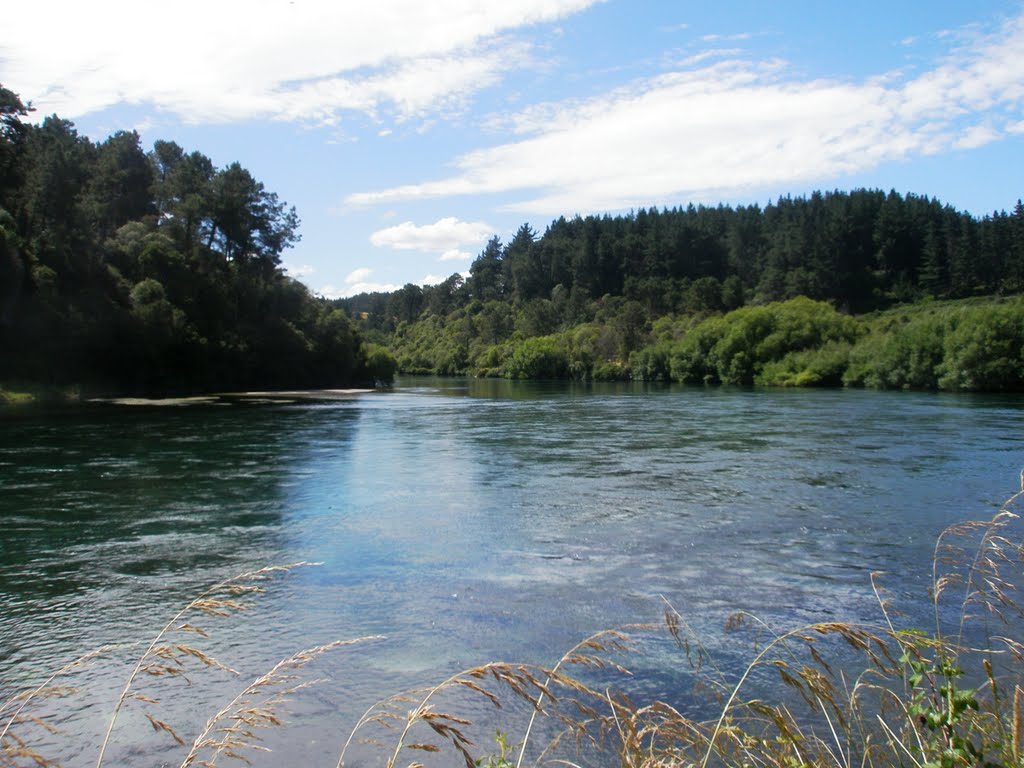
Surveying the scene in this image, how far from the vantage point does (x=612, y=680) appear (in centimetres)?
912

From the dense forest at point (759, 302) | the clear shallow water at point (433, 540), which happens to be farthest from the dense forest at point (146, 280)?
the dense forest at point (759, 302)

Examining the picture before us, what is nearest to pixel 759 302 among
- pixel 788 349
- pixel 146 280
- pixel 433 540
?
pixel 788 349

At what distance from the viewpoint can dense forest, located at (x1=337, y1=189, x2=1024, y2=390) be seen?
2778 inches

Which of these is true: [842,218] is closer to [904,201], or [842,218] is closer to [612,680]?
[904,201]

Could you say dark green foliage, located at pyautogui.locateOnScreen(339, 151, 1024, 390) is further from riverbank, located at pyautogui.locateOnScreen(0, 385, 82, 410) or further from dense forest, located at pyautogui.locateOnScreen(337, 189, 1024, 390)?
riverbank, located at pyautogui.locateOnScreen(0, 385, 82, 410)

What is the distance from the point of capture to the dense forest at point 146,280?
56.4m

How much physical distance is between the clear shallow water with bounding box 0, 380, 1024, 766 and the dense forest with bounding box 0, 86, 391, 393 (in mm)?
27609

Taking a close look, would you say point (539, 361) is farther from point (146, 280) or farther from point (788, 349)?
point (146, 280)

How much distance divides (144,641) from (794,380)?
263 feet

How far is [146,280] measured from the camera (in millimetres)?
66688

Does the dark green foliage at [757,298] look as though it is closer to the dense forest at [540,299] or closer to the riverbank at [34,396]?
the dense forest at [540,299]

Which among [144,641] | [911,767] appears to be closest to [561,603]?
[144,641]

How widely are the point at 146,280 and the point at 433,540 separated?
60.0 meters

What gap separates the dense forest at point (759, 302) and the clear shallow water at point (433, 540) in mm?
40229
